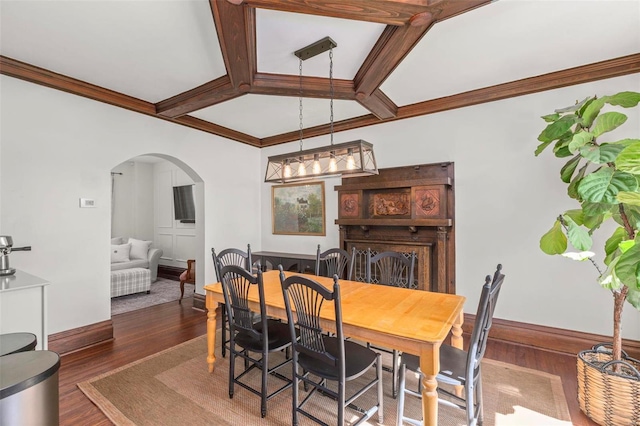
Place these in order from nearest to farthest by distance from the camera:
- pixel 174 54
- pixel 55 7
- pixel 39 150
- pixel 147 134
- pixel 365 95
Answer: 1. pixel 55 7
2. pixel 174 54
3. pixel 39 150
4. pixel 365 95
5. pixel 147 134

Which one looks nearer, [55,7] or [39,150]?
[55,7]

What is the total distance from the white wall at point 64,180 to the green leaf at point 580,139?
13.7ft

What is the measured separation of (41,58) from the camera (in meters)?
2.62

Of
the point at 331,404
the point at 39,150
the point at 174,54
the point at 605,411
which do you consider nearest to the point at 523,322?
the point at 605,411

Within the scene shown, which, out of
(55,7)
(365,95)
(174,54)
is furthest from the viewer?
(365,95)

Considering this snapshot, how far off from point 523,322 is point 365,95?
2880 millimetres

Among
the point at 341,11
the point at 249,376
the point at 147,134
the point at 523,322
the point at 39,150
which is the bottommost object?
the point at 249,376

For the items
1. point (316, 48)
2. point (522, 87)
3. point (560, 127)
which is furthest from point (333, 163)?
point (522, 87)

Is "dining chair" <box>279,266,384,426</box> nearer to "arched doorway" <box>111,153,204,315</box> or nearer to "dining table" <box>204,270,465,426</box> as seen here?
"dining table" <box>204,270,465,426</box>

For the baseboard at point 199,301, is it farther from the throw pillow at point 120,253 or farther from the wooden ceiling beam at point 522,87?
the wooden ceiling beam at point 522,87

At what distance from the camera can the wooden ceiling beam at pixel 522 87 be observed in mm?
2699

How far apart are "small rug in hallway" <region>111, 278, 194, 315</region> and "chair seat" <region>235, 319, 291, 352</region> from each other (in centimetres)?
298

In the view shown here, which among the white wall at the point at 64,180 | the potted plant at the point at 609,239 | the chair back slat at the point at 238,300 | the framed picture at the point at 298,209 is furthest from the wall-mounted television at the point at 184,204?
the potted plant at the point at 609,239

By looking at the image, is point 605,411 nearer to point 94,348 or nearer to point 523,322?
point 523,322
